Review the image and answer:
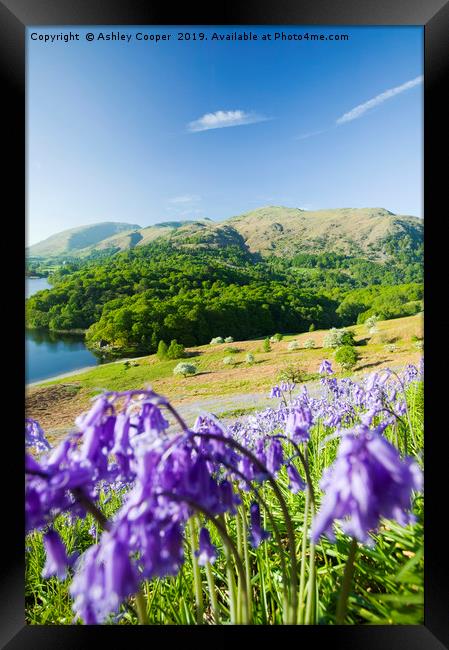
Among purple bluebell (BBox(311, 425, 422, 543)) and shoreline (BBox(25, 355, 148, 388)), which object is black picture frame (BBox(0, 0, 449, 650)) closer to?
shoreline (BBox(25, 355, 148, 388))

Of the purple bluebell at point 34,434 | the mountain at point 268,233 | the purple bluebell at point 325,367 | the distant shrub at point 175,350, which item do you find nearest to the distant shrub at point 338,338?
the purple bluebell at point 325,367

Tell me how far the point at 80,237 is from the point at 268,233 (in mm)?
963

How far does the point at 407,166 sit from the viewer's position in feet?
6.14

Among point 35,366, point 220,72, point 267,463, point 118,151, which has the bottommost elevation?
point 267,463

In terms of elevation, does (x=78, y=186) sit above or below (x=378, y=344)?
above

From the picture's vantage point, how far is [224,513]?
122 cm

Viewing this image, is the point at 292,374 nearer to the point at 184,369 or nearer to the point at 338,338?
the point at 338,338

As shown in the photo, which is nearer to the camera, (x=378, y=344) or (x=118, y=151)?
(x=118, y=151)

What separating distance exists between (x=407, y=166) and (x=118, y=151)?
133 centimetres

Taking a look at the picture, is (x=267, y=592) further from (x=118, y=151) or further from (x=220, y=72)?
(x=220, y=72)

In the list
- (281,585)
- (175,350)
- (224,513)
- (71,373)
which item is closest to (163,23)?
(175,350)
